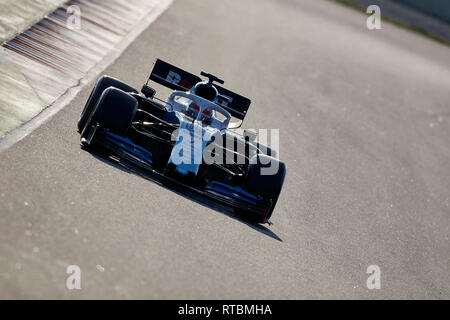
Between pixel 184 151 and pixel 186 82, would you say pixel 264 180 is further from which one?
pixel 186 82

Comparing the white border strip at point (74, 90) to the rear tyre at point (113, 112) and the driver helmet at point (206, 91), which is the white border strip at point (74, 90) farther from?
the driver helmet at point (206, 91)

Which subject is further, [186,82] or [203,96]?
[186,82]

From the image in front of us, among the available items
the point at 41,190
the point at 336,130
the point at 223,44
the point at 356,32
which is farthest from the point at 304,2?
the point at 41,190

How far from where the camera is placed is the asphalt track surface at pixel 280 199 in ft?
23.9

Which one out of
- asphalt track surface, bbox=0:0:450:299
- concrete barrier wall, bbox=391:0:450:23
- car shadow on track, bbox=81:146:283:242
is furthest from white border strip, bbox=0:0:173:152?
concrete barrier wall, bbox=391:0:450:23

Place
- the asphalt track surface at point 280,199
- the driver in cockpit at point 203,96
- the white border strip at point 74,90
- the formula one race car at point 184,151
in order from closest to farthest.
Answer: the asphalt track surface at point 280,199 → the formula one race car at point 184,151 → the white border strip at point 74,90 → the driver in cockpit at point 203,96

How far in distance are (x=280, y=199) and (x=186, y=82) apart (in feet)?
6.88

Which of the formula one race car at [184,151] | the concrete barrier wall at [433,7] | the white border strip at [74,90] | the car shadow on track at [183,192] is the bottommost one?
the white border strip at [74,90]

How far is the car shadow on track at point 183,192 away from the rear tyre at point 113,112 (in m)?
0.36

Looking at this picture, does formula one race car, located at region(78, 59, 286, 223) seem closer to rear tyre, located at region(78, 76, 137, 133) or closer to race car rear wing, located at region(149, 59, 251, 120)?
rear tyre, located at region(78, 76, 137, 133)

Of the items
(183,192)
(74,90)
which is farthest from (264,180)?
(74,90)

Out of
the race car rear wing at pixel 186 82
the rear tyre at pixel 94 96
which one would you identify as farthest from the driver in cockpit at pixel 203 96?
the rear tyre at pixel 94 96

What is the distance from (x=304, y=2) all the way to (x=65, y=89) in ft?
53.6

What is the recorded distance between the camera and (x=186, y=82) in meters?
11.6
